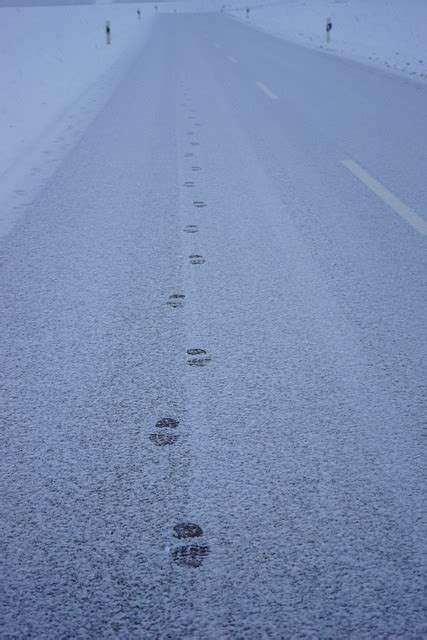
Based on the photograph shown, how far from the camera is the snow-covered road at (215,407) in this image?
189 cm

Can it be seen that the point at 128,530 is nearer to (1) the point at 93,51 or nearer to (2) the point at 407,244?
(2) the point at 407,244

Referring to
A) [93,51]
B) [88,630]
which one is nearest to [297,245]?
[88,630]

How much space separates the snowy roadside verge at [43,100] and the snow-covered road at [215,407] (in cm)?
55

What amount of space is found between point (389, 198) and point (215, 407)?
3.65 meters

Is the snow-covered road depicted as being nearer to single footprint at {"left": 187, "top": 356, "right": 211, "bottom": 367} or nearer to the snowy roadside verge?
single footprint at {"left": 187, "top": 356, "right": 211, "bottom": 367}

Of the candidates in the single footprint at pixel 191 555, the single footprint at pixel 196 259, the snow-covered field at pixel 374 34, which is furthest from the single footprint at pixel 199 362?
the snow-covered field at pixel 374 34

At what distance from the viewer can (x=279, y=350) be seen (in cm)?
326

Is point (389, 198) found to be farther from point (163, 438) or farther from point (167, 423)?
point (163, 438)

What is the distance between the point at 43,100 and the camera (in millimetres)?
11711

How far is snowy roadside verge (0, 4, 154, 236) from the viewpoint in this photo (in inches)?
263

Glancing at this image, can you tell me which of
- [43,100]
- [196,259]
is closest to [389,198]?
[196,259]

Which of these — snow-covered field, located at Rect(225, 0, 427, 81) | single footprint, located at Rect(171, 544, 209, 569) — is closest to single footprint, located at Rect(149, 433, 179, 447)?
single footprint, located at Rect(171, 544, 209, 569)

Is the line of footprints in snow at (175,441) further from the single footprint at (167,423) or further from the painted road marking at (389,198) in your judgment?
the painted road marking at (389,198)

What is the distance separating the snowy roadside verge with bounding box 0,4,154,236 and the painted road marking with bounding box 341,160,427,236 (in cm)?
330
